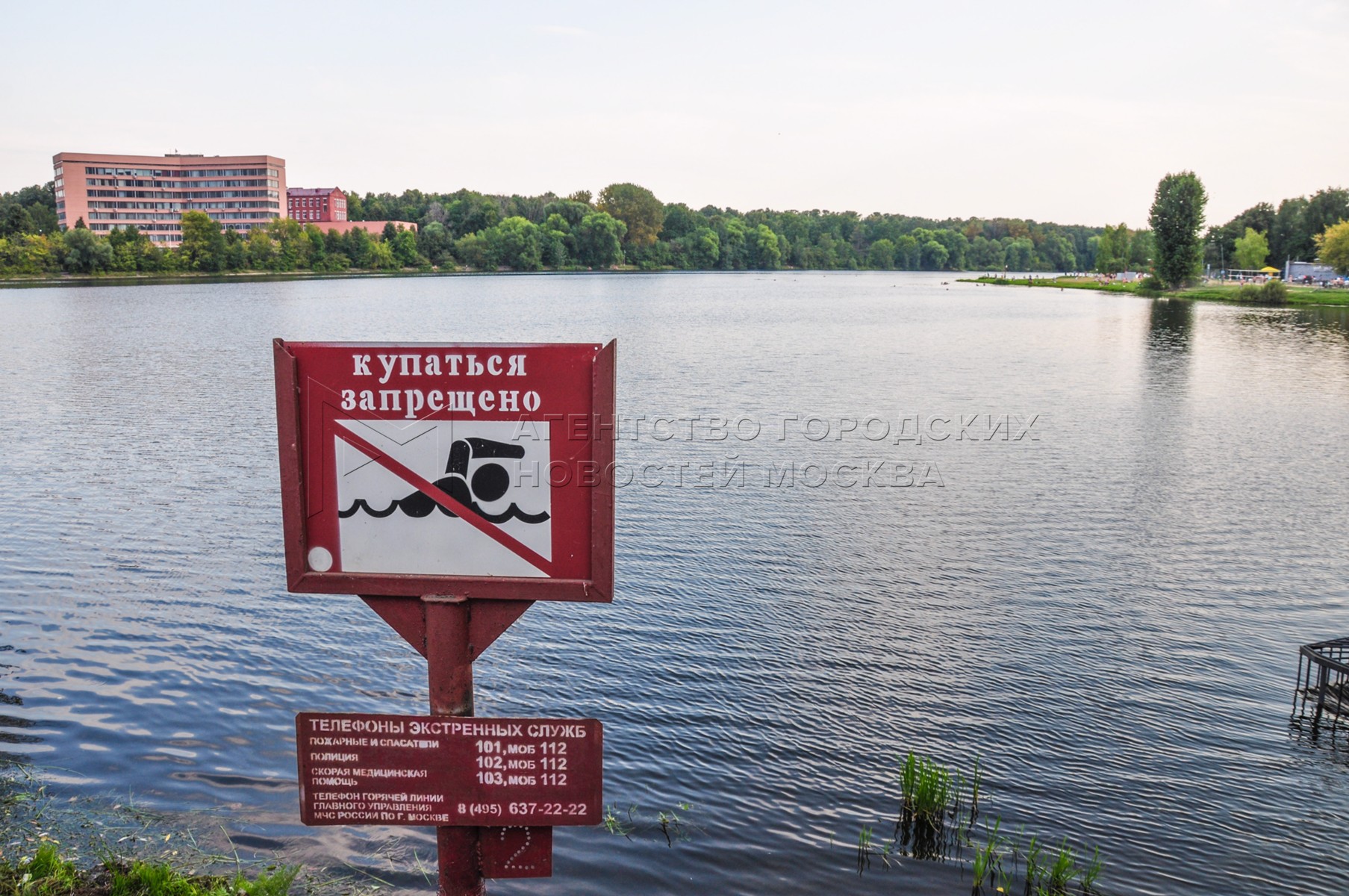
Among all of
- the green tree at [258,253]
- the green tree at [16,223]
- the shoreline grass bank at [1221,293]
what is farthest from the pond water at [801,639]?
the green tree at [16,223]

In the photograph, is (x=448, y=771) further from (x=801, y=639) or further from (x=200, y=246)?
(x=200, y=246)

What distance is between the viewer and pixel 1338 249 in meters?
118

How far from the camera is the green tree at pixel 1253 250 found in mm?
146750

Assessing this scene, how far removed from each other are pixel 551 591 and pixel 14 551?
20.0 m

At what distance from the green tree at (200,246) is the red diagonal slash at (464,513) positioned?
176792 millimetres

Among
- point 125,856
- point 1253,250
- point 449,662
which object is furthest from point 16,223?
point 1253,250

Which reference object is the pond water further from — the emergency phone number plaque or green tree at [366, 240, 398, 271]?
green tree at [366, 240, 398, 271]

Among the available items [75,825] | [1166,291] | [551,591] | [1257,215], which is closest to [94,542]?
[75,825]

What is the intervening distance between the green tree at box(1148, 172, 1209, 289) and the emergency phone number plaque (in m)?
140

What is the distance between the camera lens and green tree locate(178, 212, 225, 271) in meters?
160

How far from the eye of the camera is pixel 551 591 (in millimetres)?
4160

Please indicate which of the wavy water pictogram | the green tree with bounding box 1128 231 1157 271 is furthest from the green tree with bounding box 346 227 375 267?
the wavy water pictogram

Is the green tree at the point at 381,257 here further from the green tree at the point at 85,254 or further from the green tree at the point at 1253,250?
the green tree at the point at 1253,250

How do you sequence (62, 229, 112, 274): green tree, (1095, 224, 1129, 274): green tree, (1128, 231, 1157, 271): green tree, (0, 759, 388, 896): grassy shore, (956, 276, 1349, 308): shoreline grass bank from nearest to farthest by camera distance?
(0, 759, 388, 896): grassy shore → (956, 276, 1349, 308): shoreline grass bank → (62, 229, 112, 274): green tree → (1095, 224, 1129, 274): green tree → (1128, 231, 1157, 271): green tree
